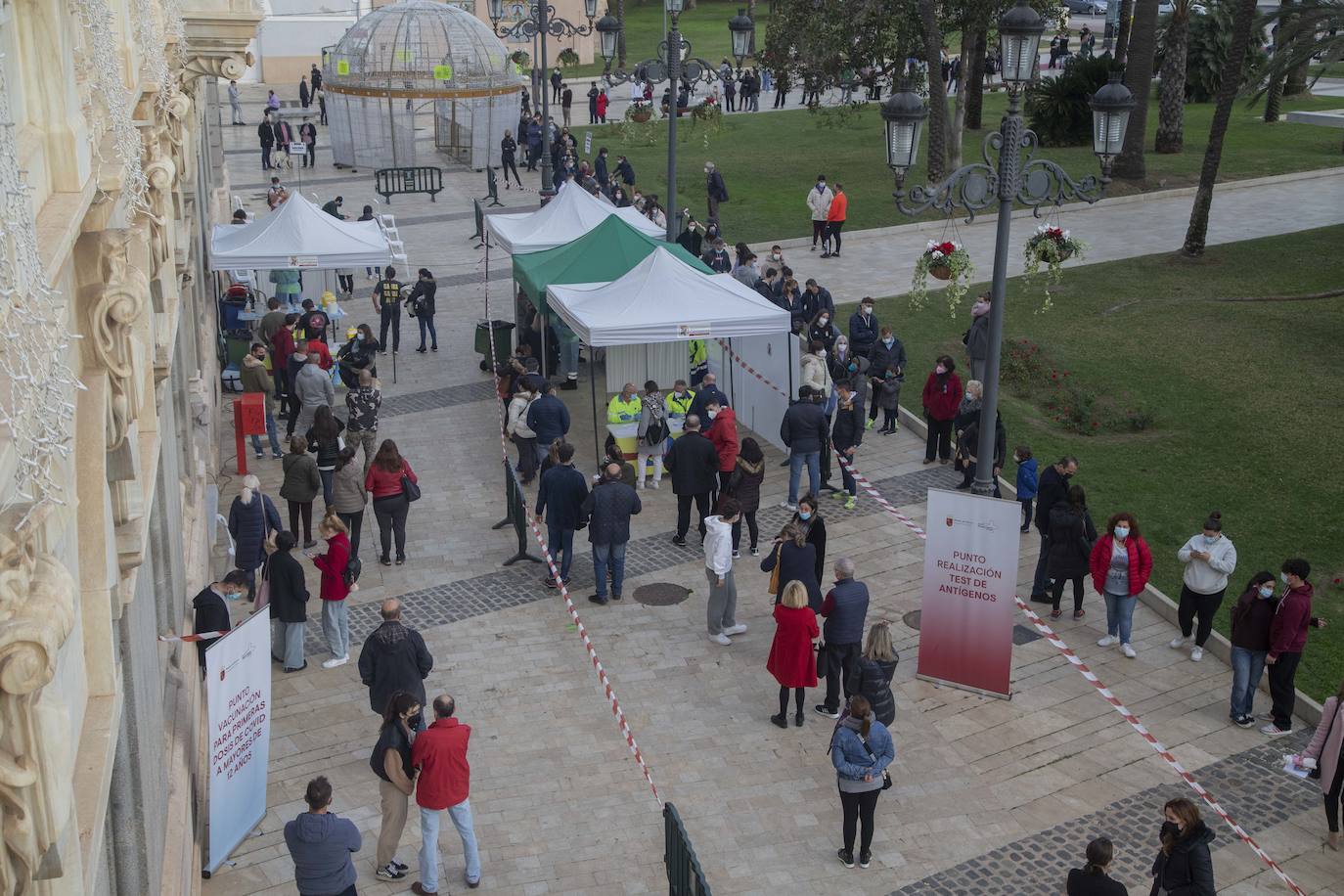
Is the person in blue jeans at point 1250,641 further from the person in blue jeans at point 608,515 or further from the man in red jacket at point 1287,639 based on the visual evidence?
the person in blue jeans at point 608,515

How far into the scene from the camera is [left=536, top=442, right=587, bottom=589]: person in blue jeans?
14406 millimetres

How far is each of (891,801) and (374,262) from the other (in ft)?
43.2

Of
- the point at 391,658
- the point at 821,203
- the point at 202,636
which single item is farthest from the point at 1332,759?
the point at 821,203

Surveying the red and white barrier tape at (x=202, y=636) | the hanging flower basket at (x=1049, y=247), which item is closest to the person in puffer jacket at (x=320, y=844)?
the red and white barrier tape at (x=202, y=636)

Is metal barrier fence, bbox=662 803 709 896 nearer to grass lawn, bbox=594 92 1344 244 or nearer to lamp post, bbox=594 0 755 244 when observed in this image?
lamp post, bbox=594 0 755 244

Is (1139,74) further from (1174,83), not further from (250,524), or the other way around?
(250,524)

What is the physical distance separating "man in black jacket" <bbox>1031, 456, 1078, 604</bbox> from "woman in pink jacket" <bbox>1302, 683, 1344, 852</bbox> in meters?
3.76

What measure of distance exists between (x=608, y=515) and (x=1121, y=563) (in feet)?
15.5

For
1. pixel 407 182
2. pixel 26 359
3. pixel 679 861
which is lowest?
pixel 679 861

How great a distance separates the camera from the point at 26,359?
372cm

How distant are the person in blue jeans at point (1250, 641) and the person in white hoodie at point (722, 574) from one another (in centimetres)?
429

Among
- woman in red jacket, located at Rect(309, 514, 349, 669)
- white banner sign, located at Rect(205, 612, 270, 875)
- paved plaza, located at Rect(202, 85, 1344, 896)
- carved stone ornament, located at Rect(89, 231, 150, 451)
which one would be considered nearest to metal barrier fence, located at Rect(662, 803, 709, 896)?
paved plaza, located at Rect(202, 85, 1344, 896)

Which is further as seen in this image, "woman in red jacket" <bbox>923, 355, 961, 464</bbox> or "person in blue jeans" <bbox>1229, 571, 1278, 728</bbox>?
"woman in red jacket" <bbox>923, 355, 961, 464</bbox>

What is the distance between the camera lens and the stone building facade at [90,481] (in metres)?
3.64
